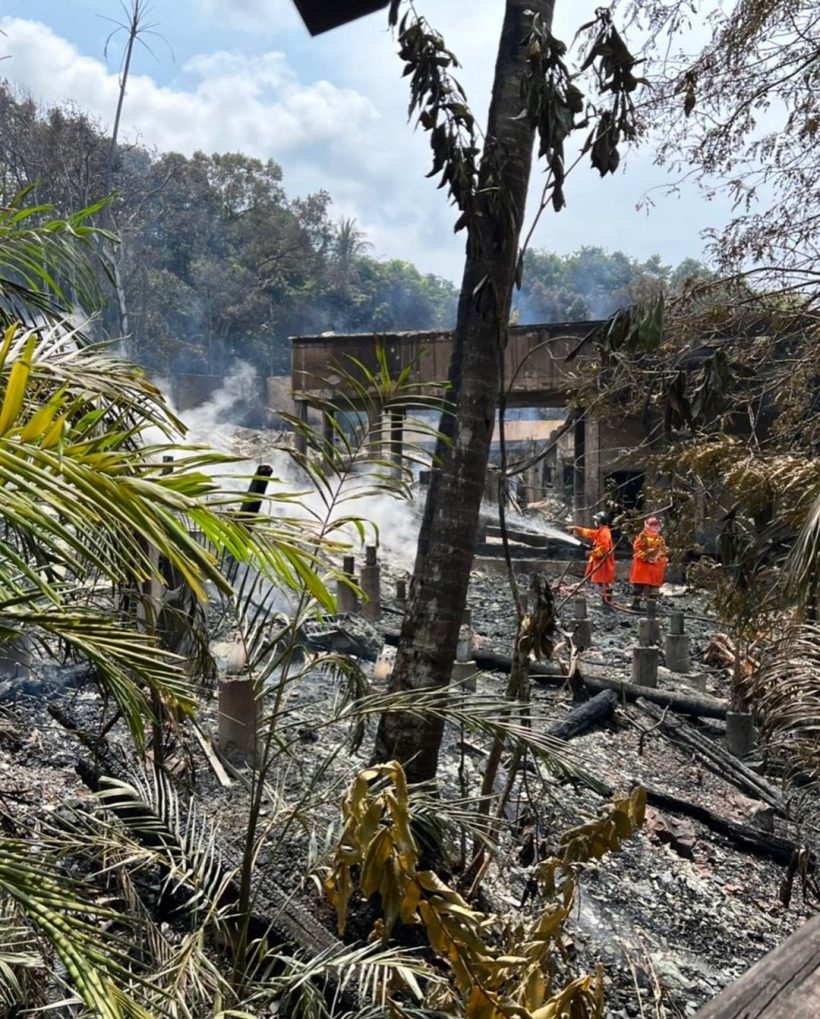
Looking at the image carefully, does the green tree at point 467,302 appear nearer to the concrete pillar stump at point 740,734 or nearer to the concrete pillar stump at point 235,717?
the concrete pillar stump at point 235,717

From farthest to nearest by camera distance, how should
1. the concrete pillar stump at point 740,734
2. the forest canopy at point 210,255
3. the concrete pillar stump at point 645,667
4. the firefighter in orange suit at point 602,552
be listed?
the forest canopy at point 210,255
the firefighter in orange suit at point 602,552
the concrete pillar stump at point 645,667
the concrete pillar stump at point 740,734

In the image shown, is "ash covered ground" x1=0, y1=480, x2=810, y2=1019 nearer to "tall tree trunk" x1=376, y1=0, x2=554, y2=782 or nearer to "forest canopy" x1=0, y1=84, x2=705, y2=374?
"tall tree trunk" x1=376, y1=0, x2=554, y2=782

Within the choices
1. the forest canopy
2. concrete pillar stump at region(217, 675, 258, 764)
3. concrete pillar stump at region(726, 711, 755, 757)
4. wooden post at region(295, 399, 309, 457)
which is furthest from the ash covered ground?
the forest canopy

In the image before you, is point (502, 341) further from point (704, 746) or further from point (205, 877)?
point (704, 746)

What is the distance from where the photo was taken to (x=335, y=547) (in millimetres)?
1811

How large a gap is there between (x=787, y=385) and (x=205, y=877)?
684 cm

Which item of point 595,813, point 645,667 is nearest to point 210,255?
point 645,667

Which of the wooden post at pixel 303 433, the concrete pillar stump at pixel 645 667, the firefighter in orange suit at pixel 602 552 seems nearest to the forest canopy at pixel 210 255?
the wooden post at pixel 303 433

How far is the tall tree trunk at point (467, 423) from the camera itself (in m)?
4.21

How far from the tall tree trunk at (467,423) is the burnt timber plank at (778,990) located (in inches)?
108

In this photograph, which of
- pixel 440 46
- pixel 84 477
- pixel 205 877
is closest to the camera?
pixel 84 477

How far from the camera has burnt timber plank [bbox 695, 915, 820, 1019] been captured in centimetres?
137

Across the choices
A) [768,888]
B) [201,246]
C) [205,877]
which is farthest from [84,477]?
[201,246]

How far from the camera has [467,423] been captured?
13.9ft
